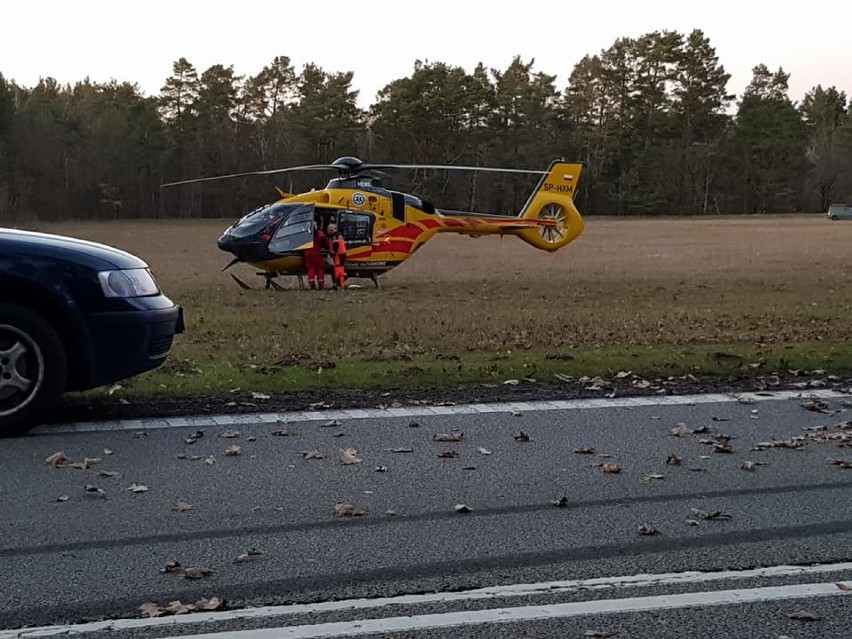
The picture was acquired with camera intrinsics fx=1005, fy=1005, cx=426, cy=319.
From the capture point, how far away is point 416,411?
7449mm

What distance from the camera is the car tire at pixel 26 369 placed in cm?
638

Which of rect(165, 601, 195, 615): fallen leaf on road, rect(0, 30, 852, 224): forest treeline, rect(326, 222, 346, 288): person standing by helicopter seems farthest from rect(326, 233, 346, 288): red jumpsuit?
rect(0, 30, 852, 224): forest treeline

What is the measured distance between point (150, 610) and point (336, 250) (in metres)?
18.4

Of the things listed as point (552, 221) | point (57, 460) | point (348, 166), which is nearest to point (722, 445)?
point (57, 460)

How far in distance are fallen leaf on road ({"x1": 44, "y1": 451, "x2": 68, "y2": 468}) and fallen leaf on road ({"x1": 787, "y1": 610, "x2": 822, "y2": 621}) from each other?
4.04 metres

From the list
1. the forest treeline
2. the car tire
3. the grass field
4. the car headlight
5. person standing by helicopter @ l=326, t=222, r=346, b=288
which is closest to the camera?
the car tire

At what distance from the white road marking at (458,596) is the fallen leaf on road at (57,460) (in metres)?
2.38

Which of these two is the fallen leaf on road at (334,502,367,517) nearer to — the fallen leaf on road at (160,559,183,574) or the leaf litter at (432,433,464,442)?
the fallen leaf on road at (160,559,183,574)

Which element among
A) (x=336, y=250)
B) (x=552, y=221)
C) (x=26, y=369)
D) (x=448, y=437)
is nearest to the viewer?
(x=26, y=369)

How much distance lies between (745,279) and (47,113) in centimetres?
7862

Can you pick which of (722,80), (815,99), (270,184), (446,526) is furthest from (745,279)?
(815,99)

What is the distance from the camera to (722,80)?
96000mm

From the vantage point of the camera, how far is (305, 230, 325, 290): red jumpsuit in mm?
21719

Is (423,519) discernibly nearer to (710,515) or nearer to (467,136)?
(710,515)
